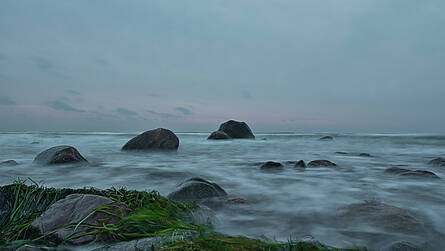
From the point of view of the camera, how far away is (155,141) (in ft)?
28.1

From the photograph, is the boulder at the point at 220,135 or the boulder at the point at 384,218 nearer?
the boulder at the point at 384,218

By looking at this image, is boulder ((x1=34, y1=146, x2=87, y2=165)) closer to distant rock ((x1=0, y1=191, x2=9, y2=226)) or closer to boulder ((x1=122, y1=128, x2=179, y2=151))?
boulder ((x1=122, y1=128, x2=179, y2=151))

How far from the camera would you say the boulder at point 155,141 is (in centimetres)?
852

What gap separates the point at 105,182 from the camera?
12.7ft

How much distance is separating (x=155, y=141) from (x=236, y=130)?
8.87 m

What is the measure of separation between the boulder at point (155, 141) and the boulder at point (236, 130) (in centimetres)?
808

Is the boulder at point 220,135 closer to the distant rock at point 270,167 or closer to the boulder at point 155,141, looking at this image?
the boulder at point 155,141

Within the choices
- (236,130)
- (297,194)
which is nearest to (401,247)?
(297,194)

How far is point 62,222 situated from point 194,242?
0.98 m

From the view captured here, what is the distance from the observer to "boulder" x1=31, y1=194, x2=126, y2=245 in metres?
1.62

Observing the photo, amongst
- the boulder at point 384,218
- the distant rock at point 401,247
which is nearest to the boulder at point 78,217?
the distant rock at point 401,247

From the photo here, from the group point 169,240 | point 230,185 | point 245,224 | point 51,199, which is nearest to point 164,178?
point 230,185

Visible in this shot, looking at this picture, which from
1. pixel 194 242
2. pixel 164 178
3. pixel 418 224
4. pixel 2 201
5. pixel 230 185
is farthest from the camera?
pixel 164 178

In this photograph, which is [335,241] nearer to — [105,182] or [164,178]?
[164,178]
